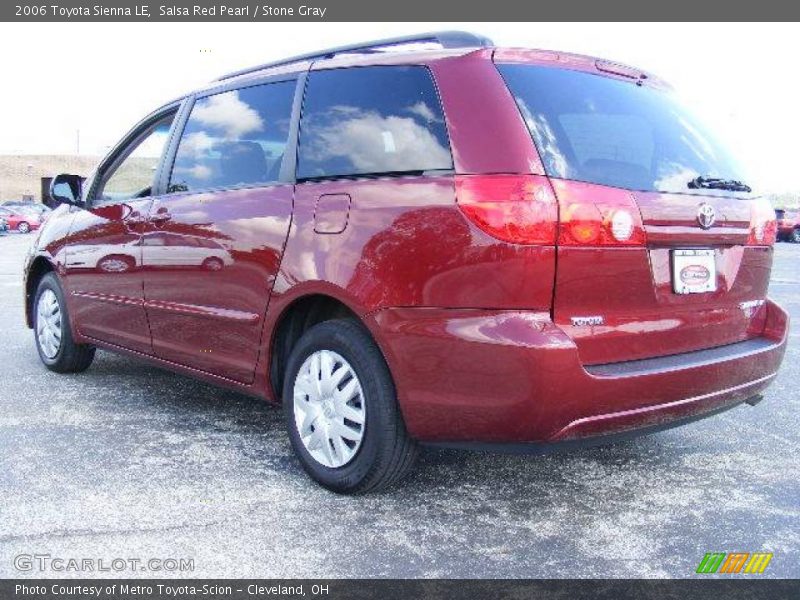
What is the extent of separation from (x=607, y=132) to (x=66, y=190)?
368cm

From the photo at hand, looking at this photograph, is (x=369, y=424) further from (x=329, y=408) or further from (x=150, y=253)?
(x=150, y=253)

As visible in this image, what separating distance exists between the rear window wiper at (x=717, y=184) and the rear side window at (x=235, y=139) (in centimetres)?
173

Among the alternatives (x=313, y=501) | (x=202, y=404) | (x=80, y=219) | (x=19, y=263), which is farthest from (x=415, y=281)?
(x=19, y=263)

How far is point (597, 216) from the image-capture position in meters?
2.79

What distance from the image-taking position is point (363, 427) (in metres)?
3.17

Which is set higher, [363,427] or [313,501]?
[363,427]

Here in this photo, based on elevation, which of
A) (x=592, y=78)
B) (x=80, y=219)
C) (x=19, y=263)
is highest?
(x=592, y=78)

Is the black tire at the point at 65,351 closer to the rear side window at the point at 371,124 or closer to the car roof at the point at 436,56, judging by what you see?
the car roof at the point at 436,56

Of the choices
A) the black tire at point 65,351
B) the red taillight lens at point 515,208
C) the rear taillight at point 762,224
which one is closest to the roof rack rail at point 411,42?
the red taillight lens at point 515,208

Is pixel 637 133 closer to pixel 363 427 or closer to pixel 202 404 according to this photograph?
pixel 363 427

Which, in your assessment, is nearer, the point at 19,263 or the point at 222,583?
the point at 222,583

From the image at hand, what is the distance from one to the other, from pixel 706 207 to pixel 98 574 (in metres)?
2.48

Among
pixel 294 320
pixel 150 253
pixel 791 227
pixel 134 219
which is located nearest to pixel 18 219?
pixel 791 227

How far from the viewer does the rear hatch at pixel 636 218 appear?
2797mm
